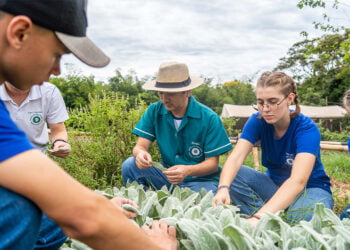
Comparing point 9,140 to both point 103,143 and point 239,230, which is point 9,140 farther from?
point 103,143

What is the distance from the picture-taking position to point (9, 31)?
0.99m

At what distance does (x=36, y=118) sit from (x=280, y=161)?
1953 mm

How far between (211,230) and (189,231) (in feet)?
0.39

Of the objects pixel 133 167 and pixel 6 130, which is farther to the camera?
pixel 133 167

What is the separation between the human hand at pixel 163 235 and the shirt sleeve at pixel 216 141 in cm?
140

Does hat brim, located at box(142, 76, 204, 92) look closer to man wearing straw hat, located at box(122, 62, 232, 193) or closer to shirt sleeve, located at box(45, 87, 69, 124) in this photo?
man wearing straw hat, located at box(122, 62, 232, 193)

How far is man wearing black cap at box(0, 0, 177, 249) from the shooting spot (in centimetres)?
96

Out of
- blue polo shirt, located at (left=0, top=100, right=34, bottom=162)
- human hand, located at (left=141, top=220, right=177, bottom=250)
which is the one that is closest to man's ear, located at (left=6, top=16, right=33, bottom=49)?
blue polo shirt, located at (left=0, top=100, right=34, bottom=162)

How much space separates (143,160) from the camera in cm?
293

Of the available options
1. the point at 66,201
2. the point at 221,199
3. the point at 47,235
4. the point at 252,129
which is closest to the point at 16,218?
the point at 66,201

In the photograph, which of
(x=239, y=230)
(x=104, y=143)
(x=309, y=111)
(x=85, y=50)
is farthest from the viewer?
(x=309, y=111)

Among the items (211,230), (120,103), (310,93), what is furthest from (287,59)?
(211,230)

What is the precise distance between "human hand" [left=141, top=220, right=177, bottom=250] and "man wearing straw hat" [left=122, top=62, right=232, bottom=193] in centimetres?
123

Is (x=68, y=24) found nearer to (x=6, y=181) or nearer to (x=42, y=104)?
(x=6, y=181)
